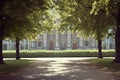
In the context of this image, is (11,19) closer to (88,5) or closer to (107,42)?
(88,5)

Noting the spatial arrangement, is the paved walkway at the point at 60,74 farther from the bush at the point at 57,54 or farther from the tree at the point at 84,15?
the bush at the point at 57,54

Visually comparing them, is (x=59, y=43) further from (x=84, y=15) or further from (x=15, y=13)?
(x=15, y=13)

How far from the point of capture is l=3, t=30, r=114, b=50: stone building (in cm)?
8769

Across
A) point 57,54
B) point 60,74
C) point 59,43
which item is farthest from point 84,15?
point 59,43

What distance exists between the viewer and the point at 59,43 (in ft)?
289

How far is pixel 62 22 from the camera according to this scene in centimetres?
4216

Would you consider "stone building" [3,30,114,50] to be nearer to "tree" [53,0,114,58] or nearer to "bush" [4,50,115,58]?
"bush" [4,50,115,58]

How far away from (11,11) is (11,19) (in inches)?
137

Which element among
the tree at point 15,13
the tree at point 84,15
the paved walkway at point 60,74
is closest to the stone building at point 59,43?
the tree at point 84,15

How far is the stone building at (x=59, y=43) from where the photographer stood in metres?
87.7

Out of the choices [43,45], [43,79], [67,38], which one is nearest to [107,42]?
[67,38]

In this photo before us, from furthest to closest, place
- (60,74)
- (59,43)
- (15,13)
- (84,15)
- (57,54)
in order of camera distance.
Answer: (59,43) < (57,54) < (84,15) < (15,13) < (60,74)

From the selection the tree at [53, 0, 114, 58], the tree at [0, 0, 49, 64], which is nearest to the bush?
the tree at [53, 0, 114, 58]

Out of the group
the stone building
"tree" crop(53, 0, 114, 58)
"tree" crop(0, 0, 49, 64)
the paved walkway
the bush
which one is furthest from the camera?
the stone building
